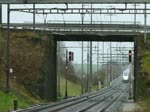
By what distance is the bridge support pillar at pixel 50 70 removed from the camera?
64875 millimetres

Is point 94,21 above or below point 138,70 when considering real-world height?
above

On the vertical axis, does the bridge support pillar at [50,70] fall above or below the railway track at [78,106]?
above

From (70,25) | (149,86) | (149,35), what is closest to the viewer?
(149,86)

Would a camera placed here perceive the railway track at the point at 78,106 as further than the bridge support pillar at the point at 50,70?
No

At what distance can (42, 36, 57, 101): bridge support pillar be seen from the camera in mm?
64875

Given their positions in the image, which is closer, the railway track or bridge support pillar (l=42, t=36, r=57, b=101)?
the railway track

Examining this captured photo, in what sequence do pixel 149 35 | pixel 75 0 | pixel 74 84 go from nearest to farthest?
pixel 75 0 → pixel 149 35 → pixel 74 84

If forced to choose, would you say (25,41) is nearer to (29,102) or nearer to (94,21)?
(29,102)

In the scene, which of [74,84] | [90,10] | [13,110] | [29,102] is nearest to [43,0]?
[13,110]

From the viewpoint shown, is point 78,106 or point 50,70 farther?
point 50,70

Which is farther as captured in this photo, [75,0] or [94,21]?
[94,21]

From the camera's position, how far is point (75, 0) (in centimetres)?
3544

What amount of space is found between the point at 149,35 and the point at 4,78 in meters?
21.7

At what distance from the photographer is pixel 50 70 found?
66.7 m
